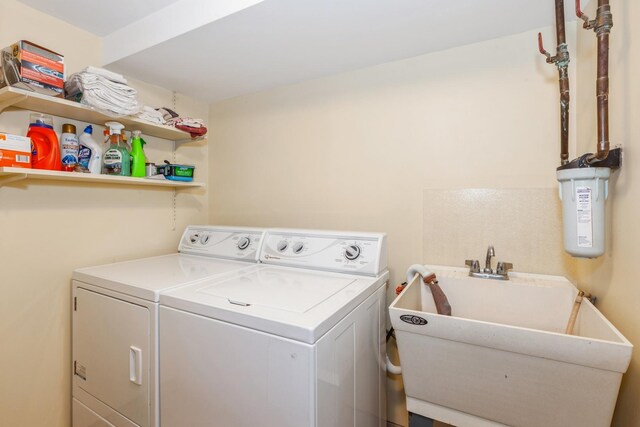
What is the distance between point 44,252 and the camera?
4.89 feet

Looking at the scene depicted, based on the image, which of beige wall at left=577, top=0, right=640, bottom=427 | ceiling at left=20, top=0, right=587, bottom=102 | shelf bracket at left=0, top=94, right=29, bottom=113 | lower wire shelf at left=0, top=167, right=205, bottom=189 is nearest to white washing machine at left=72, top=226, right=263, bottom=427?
lower wire shelf at left=0, top=167, right=205, bottom=189

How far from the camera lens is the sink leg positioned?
1131 mm

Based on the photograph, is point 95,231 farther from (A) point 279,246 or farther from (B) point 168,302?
(A) point 279,246

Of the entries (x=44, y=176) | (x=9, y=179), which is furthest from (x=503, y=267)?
(x=9, y=179)

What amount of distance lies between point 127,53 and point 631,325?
252cm

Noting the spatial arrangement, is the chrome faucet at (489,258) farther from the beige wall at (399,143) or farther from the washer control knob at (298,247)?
the washer control knob at (298,247)

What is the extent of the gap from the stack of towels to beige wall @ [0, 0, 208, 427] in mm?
302

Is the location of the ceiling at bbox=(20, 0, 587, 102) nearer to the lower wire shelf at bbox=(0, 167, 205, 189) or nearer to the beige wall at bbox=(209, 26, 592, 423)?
the beige wall at bbox=(209, 26, 592, 423)

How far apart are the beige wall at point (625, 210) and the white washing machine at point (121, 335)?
1.57 meters

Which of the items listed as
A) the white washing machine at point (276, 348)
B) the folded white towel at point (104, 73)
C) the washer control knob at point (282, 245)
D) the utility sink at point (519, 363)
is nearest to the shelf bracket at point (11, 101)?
the folded white towel at point (104, 73)

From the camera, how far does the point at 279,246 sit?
65.9 inches

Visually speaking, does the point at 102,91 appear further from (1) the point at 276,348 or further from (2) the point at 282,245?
(1) the point at 276,348

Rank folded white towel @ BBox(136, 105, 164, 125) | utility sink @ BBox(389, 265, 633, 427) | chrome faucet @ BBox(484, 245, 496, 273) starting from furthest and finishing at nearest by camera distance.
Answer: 1. folded white towel @ BBox(136, 105, 164, 125)
2. chrome faucet @ BBox(484, 245, 496, 273)
3. utility sink @ BBox(389, 265, 633, 427)

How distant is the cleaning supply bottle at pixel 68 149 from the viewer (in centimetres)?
146
